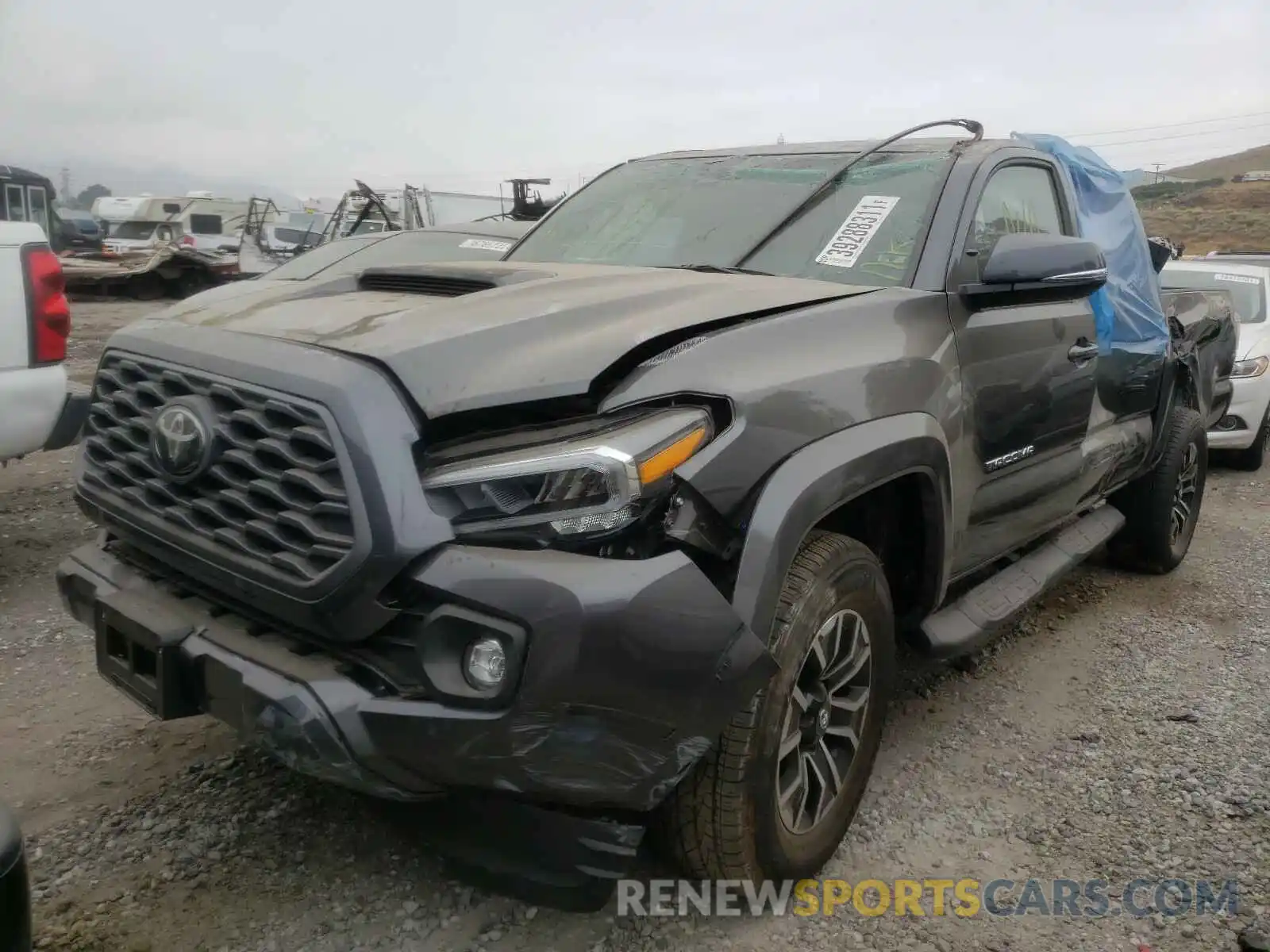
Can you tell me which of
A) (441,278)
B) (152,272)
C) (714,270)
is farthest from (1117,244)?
(152,272)

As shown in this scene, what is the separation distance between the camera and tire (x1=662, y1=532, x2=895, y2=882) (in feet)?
7.10

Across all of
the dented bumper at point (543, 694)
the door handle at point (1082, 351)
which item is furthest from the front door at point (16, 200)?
the dented bumper at point (543, 694)

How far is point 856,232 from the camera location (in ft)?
10.2

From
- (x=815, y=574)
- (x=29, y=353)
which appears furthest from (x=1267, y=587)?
(x=29, y=353)

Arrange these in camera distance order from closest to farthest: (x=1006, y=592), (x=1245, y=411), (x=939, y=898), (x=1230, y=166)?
(x=939, y=898), (x=1006, y=592), (x=1245, y=411), (x=1230, y=166)

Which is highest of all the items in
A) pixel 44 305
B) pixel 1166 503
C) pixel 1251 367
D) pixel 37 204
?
pixel 37 204

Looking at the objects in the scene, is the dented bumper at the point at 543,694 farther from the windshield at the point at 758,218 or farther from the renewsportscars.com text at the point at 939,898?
the windshield at the point at 758,218

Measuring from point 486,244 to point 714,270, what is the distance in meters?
4.80

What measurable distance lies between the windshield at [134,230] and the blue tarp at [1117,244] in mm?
34144

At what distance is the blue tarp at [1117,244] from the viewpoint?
13.7 feet

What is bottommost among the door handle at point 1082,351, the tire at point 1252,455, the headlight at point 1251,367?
the tire at point 1252,455

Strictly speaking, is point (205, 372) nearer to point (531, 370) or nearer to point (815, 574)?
point (531, 370)

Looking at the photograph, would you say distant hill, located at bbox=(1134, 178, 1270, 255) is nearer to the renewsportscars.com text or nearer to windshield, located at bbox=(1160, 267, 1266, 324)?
windshield, located at bbox=(1160, 267, 1266, 324)

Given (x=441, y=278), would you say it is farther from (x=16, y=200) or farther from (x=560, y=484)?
(x=16, y=200)
